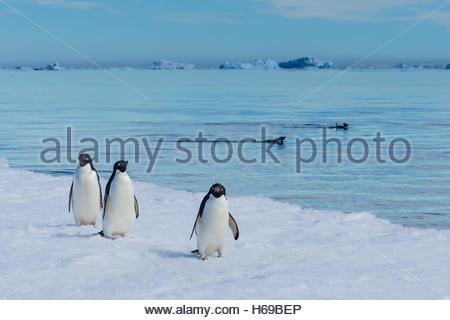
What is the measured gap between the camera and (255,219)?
963cm

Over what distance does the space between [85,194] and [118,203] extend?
3.14 feet

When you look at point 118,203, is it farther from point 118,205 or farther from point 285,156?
point 285,156

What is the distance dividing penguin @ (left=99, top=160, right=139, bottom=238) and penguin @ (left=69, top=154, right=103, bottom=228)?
2.36ft

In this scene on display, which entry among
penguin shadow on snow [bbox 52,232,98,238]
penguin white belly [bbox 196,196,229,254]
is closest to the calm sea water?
penguin white belly [bbox 196,196,229,254]

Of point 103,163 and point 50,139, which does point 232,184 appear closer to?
point 103,163

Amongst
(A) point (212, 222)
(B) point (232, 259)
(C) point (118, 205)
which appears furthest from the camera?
(C) point (118, 205)

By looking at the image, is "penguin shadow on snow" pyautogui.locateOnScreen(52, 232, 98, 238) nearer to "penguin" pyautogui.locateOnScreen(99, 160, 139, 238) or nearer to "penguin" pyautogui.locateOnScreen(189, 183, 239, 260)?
"penguin" pyautogui.locateOnScreen(99, 160, 139, 238)

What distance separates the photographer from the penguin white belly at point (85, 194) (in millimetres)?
8352

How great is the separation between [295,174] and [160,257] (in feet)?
31.8

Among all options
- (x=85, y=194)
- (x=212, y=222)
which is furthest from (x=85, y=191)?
(x=212, y=222)

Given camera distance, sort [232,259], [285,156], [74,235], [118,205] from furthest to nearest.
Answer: [285,156]
[74,235]
[118,205]
[232,259]

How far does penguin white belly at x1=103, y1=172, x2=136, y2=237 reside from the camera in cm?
768

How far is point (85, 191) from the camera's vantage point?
27.6 feet

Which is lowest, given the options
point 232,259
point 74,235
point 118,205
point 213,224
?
point 232,259
